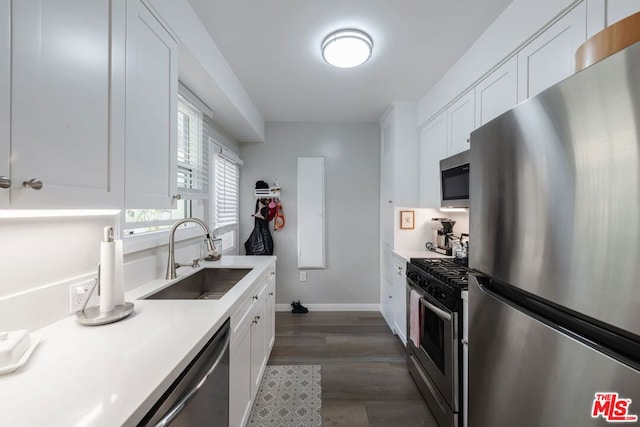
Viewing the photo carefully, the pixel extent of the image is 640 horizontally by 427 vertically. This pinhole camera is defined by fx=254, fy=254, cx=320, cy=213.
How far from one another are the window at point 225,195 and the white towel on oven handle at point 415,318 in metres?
1.97

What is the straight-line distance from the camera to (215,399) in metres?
0.97

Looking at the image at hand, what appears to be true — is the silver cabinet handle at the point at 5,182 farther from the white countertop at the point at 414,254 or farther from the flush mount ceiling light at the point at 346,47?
the white countertop at the point at 414,254

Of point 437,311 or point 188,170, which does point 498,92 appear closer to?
point 437,311

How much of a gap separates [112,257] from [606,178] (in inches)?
56.3

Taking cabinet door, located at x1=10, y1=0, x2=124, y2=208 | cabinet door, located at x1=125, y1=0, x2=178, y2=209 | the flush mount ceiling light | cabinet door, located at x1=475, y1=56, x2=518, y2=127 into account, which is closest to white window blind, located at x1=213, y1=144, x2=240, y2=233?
cabinet door, located at x1=125, y1=0, x2=178, y2=209

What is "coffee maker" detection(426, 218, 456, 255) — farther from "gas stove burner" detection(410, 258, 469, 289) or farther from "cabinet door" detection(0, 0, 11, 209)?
"cabinet door" detection(0, 0, 11, 209)

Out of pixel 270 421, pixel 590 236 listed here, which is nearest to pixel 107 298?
pixel 270 421

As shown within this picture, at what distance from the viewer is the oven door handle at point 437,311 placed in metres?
1.45

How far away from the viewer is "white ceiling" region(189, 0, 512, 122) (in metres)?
1.47

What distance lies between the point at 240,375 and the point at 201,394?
58cm

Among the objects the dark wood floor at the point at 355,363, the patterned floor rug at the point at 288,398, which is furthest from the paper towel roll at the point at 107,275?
the dark wood floor at the point at 355,363

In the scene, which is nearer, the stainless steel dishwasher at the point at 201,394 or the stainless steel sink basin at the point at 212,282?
the stainless steel dishwasher at the point at 201,394

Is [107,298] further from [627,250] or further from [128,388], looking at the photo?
[627,250]

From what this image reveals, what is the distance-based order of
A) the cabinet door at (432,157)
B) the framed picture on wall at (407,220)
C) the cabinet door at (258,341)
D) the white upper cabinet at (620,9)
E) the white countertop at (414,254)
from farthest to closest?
the framed picture on wall at (407,220)
the white countertop at (414,254)
the cabinet door at (432,157)
the cabinet door at (258,341)
the white upper cabinet at (620,9)
